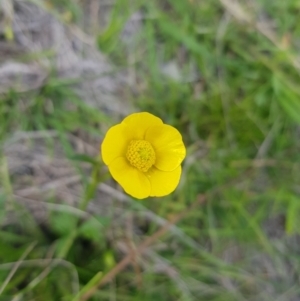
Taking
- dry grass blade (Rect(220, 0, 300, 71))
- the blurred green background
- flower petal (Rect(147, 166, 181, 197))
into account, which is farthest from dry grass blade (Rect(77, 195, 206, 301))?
dry grass blade (Rect(220, 0, 300, 71))

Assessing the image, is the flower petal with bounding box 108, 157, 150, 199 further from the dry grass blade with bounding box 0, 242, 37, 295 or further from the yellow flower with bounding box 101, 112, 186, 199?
the dry grass blade with bounding box 0, 242, 37, 295

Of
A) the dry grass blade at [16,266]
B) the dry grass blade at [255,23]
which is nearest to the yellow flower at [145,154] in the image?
the dry grass blade at [16,266]

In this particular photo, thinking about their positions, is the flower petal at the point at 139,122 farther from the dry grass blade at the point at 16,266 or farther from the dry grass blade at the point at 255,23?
the dry grass blade at the point at 255,23

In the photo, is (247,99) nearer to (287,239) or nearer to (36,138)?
(287,239)

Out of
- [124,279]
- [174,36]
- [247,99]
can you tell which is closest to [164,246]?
[124,279]

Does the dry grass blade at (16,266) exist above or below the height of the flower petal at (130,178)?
below

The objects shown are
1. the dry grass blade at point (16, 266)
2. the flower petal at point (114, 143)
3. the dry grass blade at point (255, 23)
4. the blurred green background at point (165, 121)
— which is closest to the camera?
the flower petal at point (114, 143)

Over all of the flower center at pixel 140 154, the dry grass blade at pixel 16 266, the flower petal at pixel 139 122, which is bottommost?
the dry grass blade at pixel 16 266

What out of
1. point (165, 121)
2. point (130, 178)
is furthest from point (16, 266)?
point (165, 121)
